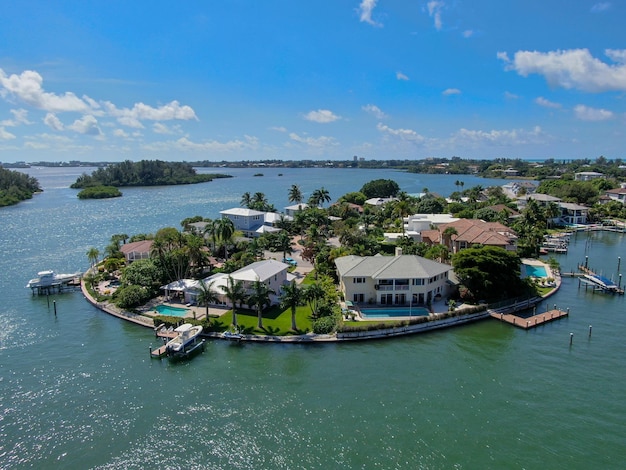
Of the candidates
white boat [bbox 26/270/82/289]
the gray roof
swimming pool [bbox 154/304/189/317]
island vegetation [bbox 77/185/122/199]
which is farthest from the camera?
island vegetation [bbox 77/185/122/199]

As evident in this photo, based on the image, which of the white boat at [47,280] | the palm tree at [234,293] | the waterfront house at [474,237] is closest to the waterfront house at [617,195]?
the waterfront house at [474,237]

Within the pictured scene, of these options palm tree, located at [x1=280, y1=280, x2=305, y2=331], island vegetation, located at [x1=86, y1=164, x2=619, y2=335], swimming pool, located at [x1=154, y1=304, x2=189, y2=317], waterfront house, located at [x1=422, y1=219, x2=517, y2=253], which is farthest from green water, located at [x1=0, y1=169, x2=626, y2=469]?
waterfront house, located at [x1=422, y1=219, x2=517, y2=253]

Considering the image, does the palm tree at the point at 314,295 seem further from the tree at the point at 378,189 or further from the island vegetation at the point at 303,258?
the tree at the point at 378,189

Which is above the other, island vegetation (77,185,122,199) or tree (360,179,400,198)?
tree (360,179,400,198)

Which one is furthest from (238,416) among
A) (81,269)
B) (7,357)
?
(81,269)

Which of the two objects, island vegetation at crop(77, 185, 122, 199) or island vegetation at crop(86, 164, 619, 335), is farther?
island vegetation at crop(77, 185, 122, 199)

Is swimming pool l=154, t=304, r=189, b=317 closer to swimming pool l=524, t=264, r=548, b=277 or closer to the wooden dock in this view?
the wooden dock

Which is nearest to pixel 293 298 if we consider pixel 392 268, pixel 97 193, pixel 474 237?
pixel 392 268
